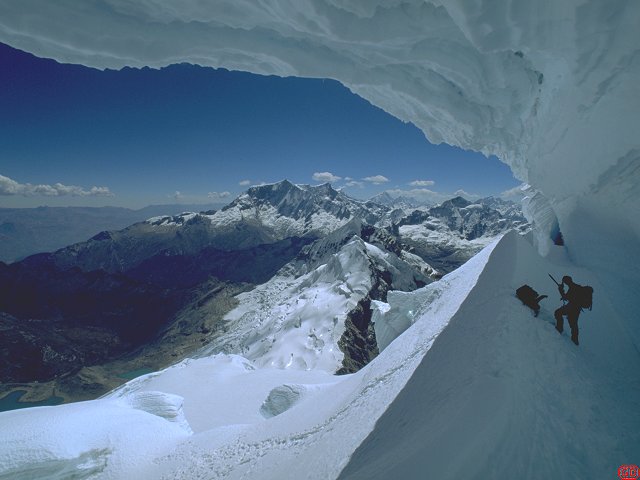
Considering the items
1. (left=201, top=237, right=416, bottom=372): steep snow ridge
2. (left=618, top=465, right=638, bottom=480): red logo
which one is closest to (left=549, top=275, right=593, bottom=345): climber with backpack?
(left=618, top=465, right=638, bottom=480): red logo

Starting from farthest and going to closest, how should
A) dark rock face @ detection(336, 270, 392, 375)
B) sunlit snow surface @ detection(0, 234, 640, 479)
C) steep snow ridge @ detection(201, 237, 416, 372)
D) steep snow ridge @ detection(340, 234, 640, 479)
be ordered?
dark rock face @ detection(336, 270, 392, 375)
steep snow ridge @ detection(201, 237, 416, 372)
sunlit snow surface @ detection(0, 234, 640, 479)
steep snow ridge @ detection(340, 234, 640, 479)

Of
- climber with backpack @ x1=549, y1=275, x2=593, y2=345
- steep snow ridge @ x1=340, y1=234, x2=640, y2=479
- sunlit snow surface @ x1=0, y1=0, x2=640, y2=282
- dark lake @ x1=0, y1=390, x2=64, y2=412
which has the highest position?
sunlit snow surface @ x1=0, y1=0, x2=640, y2=282

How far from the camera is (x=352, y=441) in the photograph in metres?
7.95

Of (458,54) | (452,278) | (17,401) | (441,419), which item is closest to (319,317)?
(452,278)

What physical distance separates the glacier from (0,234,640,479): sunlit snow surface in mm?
46

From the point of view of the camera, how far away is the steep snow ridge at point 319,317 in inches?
4198

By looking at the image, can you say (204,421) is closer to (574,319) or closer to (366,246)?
(574,319)

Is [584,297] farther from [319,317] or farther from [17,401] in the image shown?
[17,401]

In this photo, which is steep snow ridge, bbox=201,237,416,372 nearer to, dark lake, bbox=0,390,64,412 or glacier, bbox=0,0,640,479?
dark lake, bbox=0,390,64,412

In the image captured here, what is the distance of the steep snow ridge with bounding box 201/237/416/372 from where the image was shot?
107 meters

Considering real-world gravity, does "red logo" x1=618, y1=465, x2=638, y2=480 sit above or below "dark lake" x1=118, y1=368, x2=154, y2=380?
above

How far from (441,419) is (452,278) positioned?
1364cm

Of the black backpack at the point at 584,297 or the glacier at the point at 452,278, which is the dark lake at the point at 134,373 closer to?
the glacier at the point at 452,278

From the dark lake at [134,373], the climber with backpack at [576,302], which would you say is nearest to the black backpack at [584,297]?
the climber with backpack at [576,302]
